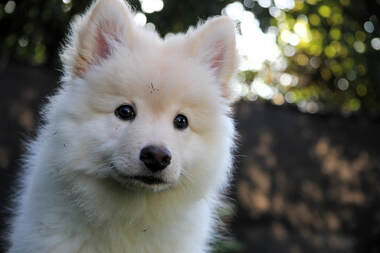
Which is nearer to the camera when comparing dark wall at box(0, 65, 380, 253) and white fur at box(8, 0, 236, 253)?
white fur at box(8, 0, 236, 253)

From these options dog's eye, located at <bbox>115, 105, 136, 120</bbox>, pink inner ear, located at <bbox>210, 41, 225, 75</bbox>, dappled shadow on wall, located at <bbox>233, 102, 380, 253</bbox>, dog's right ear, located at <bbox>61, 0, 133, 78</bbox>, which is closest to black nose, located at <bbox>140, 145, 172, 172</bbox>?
dog's eye, located at <bbox>115, 105, 136, 120</bbox>

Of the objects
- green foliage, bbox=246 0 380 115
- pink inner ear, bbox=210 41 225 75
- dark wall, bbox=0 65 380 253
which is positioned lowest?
dark wall, bbox=0 65 380 253

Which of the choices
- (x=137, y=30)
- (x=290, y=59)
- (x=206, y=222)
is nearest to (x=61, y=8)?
(x=137, y=30)

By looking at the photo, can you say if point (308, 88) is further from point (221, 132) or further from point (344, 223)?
point (221, 132)

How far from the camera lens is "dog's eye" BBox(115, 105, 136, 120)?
274 cm

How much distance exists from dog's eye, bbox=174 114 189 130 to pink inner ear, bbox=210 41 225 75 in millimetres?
563

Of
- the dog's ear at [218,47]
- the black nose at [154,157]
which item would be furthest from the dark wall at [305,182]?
the black nose at [154,157]

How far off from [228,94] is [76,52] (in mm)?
1086

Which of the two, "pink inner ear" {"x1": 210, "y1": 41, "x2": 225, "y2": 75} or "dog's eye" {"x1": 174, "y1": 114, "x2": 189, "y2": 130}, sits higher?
"pink inner ear" {"x1": 210, "y1": 41, "x2": 225, "y2": 75}

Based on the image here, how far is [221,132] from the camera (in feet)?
10.1

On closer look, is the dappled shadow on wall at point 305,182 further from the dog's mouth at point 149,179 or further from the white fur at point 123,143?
the dog's mouth at point 149,179

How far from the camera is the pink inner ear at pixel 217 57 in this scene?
3.25 m

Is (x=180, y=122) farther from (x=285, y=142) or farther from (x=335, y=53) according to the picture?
(x=335, y=53)

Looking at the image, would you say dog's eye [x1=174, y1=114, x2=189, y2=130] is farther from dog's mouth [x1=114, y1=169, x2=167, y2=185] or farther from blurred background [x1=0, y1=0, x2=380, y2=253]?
blurred background [x1=0, y1=0, x2=380, y2=253]
